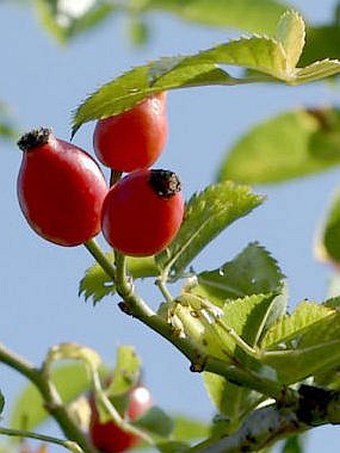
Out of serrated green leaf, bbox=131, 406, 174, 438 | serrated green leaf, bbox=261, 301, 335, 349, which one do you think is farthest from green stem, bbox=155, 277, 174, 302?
serrated green leaf, bbox=131, 406, 174, 438

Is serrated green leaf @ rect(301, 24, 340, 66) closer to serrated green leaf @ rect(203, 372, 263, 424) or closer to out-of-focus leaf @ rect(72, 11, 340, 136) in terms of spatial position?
serrated green leaf @ rect(203, 372, 263, 424)

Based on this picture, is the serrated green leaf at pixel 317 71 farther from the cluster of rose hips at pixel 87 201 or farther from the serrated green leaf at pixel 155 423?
the serrated green leaf at pixel 155 423

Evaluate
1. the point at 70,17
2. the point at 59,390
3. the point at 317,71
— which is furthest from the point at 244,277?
the point at 70,17

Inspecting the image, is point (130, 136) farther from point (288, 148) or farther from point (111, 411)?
point (288, 148)

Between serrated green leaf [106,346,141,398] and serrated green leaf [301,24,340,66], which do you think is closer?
serrated green leaf [106,346,141,398]

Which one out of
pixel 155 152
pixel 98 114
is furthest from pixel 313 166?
pixel 98 114

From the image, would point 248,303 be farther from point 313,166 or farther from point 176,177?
point 313,166

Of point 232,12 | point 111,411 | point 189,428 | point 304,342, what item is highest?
point 232,12
